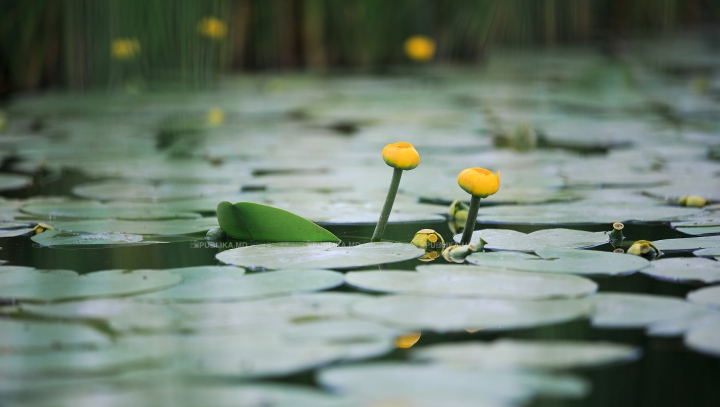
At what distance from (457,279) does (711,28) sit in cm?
781

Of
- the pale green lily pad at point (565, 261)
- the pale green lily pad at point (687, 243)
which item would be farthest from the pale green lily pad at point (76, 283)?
the pale green lily pad at point (687, 243)

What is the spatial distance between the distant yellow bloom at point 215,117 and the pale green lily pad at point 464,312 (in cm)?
242

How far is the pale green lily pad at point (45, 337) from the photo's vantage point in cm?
84

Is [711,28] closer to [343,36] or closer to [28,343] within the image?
[343,36]

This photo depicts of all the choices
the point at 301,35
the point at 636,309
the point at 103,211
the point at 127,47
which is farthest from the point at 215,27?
the point at 301,35

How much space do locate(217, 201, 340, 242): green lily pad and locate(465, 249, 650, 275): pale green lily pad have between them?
0.29 m

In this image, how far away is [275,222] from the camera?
1.36 metres

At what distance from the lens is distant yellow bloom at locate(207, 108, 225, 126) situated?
3316 millimetres

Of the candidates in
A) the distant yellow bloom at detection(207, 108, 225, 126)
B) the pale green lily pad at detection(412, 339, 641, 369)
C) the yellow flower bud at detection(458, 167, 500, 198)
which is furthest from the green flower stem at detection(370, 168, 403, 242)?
the distant yellow bloom at detection(207, 108, 225, 126)

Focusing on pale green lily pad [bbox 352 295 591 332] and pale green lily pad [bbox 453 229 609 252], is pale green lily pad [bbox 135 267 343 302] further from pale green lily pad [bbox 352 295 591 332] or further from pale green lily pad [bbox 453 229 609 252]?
pale green lily pad [bbox 453 229 609 252]

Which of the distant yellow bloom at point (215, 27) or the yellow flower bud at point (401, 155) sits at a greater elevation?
the distant yellow bloom at point (215, 27)

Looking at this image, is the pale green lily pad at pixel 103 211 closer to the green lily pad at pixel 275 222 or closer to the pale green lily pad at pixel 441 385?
the green lily pad at pixel 275 222

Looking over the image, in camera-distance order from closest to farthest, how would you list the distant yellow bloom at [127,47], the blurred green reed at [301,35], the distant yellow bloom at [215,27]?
the distant yellow bloom at [215,27] < the distant yellow bloom at [127,47] < the blurred green reed at [301,35]

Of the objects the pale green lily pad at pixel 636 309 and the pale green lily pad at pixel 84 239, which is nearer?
the pale green lily pad at pixel 636 309
